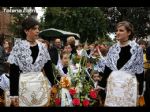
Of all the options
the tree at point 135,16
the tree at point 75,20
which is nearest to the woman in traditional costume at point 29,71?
the tree at point 135,16

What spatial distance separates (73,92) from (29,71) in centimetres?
113

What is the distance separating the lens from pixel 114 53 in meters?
6.32

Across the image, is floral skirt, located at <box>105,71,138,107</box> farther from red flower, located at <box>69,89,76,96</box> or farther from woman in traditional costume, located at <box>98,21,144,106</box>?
red flower, located at <box>69,89,76,96</box>

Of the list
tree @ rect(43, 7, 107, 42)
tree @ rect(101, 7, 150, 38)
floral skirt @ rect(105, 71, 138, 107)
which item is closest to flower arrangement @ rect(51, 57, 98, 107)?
floral skirt @ rect(105, 71, 138, 107)

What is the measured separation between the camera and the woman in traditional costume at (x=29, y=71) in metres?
6.17

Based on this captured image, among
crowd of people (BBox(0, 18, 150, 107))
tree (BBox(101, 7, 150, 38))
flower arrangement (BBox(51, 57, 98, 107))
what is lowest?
flower arrangement (BBox(51, 57, 98, 107))

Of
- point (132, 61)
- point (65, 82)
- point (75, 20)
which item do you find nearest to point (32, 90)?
A: point (65, 82)

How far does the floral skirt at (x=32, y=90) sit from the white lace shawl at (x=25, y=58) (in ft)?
0.27

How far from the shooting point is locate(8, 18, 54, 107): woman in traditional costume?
6172 millimetres

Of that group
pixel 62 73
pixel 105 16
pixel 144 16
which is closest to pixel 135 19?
pixel 144 16

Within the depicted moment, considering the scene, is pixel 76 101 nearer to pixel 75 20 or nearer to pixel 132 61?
pixel 132 61

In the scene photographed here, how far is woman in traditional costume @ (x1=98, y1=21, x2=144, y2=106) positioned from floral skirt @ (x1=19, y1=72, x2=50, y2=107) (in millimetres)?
843

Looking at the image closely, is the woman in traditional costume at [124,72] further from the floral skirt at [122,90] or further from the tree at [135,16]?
the tree at [135,16]
